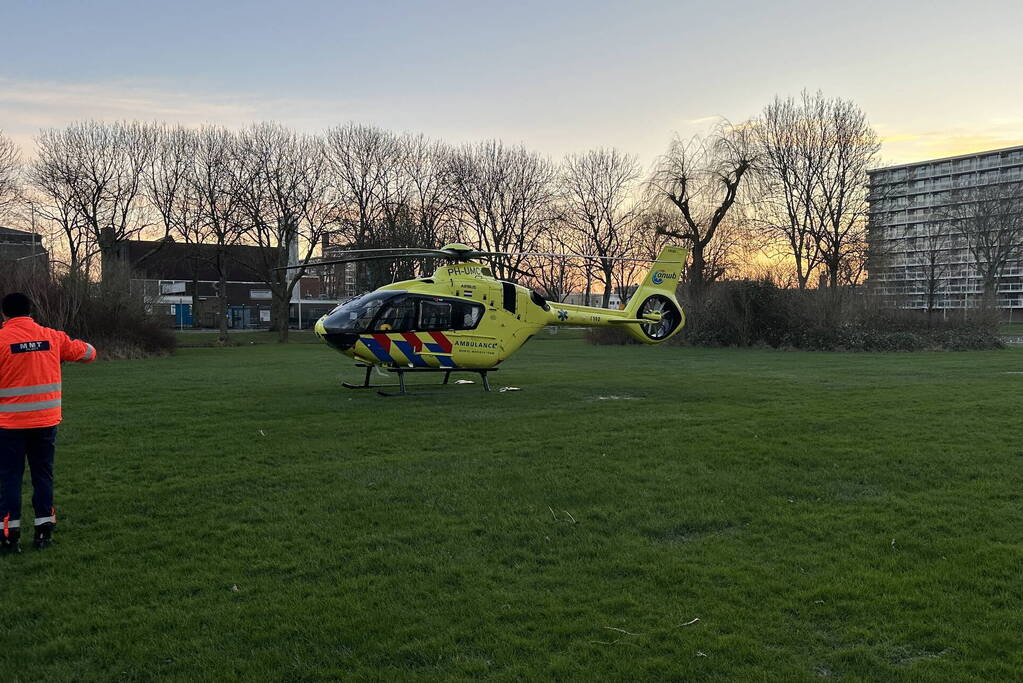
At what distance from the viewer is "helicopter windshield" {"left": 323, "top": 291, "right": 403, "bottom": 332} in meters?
14.7

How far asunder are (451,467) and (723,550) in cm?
377

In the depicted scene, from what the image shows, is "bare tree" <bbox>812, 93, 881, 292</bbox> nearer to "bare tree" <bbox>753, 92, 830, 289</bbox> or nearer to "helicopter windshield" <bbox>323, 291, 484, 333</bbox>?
"bare tree" <bbox>753, 92, 830, 289</bbox>

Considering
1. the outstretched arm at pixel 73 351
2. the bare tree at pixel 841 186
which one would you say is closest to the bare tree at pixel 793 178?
the bare tree at pixel 841 186

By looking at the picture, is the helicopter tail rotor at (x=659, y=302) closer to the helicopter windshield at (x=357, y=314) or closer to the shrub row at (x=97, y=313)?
the helicopter windshield at (x=357, y=314)

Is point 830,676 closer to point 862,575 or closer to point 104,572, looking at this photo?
point 862,575

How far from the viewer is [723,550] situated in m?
5.60

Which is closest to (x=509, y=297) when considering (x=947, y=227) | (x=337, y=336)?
(x=337, y=336)

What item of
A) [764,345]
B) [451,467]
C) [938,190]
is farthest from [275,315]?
[938,190]

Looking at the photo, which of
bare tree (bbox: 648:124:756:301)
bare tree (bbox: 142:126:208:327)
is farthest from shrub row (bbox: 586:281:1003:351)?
bare tree (bbox: 142:126:208:327)

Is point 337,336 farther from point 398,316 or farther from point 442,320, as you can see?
point 442,320

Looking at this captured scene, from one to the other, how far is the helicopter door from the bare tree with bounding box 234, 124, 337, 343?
30.3 metres

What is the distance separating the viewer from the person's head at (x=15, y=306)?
5.87m

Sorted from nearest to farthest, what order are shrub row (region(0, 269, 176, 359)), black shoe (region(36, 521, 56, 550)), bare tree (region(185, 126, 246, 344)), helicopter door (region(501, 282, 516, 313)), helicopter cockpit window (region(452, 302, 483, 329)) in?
black shoe (region(36, 521, 56, 550)) < helicopter cockpit window (region(452, 302, 483, 329)) < helicopter door (region(501, 282, 516, 313)) < shrub row (region(0, 269, 176, 359)) < bare tree (region(185, 126, 246, 344))

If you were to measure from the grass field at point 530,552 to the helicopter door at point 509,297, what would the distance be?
4728 millimetres
